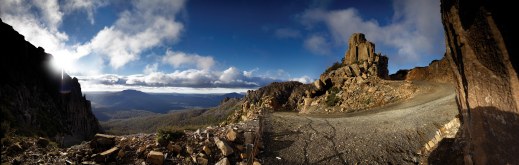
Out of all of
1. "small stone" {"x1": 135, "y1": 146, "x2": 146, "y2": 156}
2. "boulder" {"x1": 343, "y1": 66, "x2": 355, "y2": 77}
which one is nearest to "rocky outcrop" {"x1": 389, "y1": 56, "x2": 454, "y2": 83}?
"boulder" {"x1": 343, "y1": 66, "x2": 355, "y2": 77}

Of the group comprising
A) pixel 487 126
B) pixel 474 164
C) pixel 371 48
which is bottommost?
pixel 474 164

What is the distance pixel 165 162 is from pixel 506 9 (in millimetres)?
12183

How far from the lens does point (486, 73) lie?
24.8 ft

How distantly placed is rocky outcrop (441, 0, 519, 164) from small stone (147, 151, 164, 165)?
1089 cm

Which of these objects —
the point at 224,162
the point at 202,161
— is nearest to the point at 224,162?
the point at 224,162

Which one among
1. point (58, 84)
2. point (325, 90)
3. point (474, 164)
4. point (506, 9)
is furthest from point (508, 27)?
point (58, 84)

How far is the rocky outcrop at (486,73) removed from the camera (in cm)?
680

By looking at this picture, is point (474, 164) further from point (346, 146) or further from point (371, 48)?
point (371, 48)

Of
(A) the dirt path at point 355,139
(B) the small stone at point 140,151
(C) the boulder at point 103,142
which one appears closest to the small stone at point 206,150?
(A) the dirt path at point 355,139

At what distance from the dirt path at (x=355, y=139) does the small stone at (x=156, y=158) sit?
446cm

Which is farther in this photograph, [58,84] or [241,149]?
[58,84]

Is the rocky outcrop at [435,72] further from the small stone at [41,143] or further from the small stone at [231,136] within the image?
the small stone at [41,143]

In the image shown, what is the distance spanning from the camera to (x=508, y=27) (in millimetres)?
6766

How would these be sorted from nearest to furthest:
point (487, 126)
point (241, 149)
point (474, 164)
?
point (487, 126)
point (474, 164)
point (241, 149)
